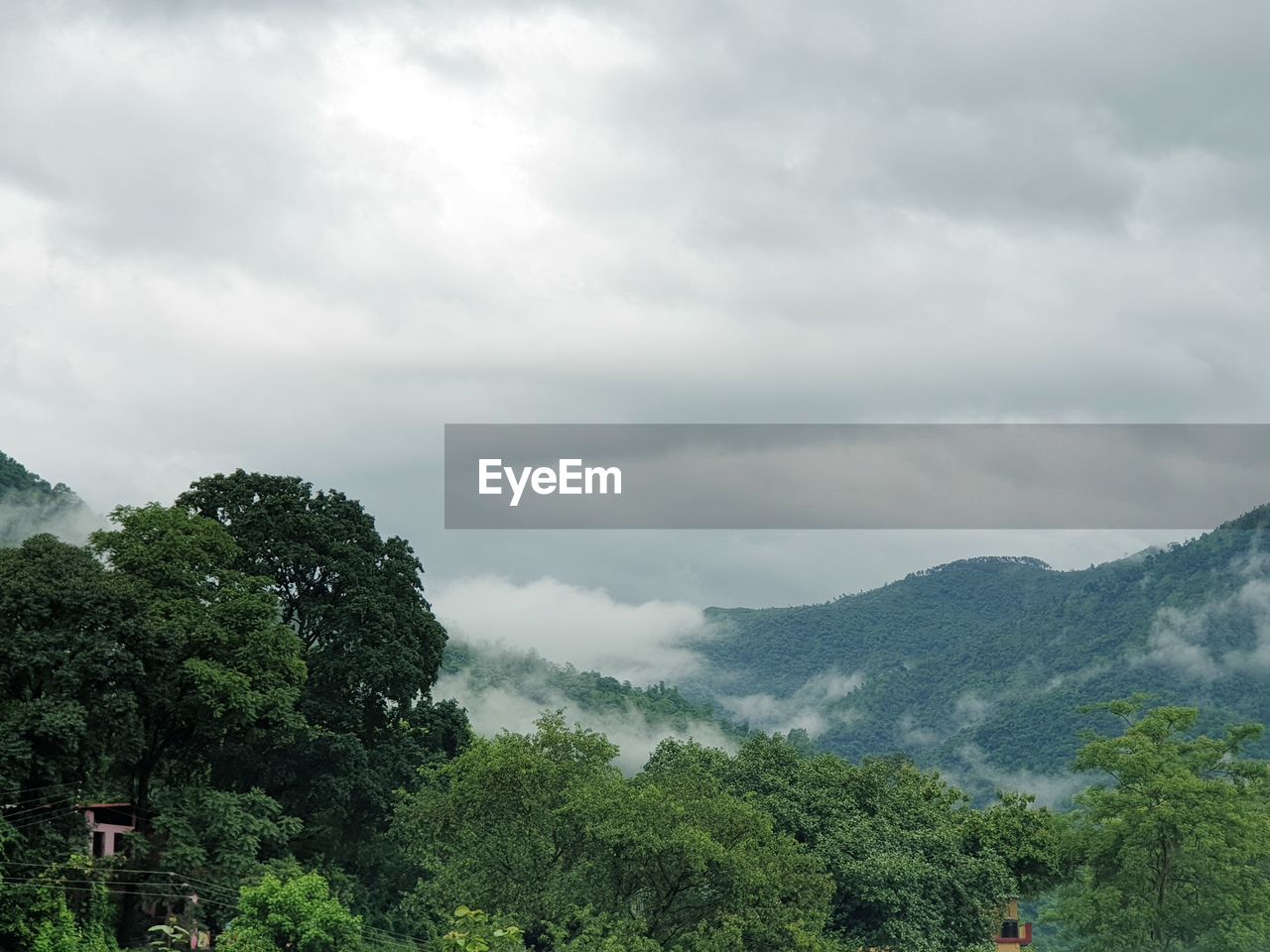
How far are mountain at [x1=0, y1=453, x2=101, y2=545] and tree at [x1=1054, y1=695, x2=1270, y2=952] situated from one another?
71.3 m

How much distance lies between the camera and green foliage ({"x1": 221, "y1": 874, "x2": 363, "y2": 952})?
121 feet

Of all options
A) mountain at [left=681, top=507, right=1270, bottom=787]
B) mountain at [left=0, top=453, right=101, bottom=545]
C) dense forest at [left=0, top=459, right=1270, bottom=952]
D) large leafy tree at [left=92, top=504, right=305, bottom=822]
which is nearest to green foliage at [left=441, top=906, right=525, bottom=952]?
dense forest at [left=0, top=459, right=1270, bottom=952]

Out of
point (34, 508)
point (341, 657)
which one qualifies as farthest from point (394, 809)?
point (34, 508)

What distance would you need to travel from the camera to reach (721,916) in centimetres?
4100

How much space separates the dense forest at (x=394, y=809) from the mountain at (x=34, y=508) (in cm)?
5854

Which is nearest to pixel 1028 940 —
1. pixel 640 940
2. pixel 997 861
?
pixel 997 861

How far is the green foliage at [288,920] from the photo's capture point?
3688 centimetres

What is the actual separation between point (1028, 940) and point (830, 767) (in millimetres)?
Answer: 22011

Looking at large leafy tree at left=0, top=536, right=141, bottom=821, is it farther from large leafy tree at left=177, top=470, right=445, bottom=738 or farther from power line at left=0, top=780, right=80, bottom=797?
large leafy tree at left=177, top=470, right=445, bottom=738

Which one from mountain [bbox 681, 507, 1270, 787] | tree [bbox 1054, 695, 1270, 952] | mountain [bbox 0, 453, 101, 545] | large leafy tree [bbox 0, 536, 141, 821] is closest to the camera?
large leafy tree [bbox 0, 536, 141, 821]

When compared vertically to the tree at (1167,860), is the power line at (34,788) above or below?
above

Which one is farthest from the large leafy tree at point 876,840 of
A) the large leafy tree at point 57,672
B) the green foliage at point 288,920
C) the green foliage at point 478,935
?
the large leafy tree at point 57,672

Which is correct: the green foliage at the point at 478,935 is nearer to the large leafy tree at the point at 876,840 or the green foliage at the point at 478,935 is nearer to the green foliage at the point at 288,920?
the green foliage at the point at 288,920

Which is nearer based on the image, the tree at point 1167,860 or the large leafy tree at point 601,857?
the large leafy tree at point 601,857
